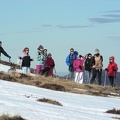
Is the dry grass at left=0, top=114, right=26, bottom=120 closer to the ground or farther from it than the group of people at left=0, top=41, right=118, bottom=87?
closer to the ground

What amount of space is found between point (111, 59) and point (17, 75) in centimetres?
721

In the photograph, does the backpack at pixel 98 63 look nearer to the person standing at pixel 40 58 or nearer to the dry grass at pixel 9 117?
the person standing at pixel 40 58

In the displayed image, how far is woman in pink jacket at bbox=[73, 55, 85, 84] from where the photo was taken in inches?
1089

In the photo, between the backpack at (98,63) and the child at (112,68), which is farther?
the child at (112,68)

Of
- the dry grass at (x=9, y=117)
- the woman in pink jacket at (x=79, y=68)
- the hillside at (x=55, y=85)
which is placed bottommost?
the dry grass at (x=9, y=117)

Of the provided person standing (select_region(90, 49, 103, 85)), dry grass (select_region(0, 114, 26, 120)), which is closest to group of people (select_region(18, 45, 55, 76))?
person standing (select_region(90, 49, 103, 85))

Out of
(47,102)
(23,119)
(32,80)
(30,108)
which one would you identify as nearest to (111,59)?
(32,80)

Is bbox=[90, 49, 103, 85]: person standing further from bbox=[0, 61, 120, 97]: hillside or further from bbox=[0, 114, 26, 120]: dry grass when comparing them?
bbox=[0, 114, 26, 120]: dry grass

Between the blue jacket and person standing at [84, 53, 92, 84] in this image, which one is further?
the blue jacket

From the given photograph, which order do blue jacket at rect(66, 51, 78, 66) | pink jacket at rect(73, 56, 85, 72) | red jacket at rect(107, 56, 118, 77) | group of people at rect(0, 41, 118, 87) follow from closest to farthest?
group of people at rect(0, 41, 118, 87), pink jacket at rect(73, 56, 85, 72), red jacket at rect(107, 56, 118, 77), blue jacket at rect(66, 51, 78, 66)

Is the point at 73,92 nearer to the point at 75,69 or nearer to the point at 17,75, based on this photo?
the point at 17,75

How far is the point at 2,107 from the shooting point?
35.7ft

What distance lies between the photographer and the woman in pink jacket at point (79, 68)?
27.7m

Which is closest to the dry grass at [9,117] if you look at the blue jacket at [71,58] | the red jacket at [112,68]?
the blue jacket at [71,58]
